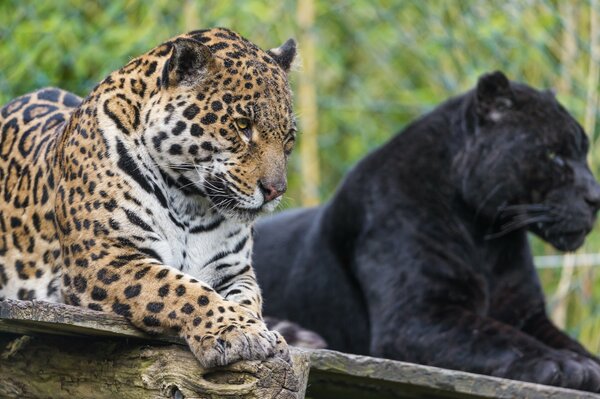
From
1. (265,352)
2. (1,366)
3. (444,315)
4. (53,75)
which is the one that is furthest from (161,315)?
(53,75)

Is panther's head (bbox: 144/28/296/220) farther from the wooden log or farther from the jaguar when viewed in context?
the wooden log

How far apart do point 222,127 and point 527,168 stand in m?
2.92

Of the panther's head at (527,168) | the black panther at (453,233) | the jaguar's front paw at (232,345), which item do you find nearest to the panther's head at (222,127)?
the jaguar's front paw at (232,345)

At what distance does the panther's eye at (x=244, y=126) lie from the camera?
13.0 ft

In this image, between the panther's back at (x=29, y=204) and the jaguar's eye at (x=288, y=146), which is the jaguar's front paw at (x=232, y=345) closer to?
the jaguar's eye at (x=288, y=146)

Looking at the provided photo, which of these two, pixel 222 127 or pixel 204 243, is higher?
pixel 222 127

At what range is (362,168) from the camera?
680 centimetres

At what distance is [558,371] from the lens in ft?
18.0

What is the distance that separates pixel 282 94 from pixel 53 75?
226 inches

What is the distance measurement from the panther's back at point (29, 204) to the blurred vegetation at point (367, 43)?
3.69 metres

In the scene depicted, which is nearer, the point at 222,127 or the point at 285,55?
the point at 222,127

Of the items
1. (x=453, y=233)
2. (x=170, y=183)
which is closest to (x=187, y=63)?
(x=170, y=183)

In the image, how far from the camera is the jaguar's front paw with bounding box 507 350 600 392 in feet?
17.9

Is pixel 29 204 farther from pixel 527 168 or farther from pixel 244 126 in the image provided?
pixel 527 168
